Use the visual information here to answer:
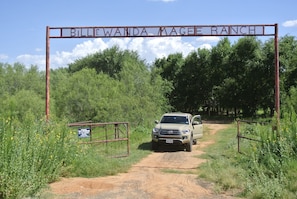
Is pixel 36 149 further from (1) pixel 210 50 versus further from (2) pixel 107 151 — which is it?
(1) pixel 210 50

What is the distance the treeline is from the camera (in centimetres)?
3234

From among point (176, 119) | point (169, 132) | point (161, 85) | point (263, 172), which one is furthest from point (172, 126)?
point (161, 85)

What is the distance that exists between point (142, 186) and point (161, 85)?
110ft

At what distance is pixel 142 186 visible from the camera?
31.8ft

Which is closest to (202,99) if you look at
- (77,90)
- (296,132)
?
(77,90)

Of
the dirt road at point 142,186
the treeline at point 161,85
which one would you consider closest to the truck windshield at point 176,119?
the dirt road at point 142,186

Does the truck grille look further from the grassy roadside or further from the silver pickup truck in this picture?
the grassy roadside

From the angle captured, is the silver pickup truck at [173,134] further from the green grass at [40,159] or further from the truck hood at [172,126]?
the green grass at [40,159]

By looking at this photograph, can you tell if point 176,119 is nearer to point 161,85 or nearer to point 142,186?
point 142,186

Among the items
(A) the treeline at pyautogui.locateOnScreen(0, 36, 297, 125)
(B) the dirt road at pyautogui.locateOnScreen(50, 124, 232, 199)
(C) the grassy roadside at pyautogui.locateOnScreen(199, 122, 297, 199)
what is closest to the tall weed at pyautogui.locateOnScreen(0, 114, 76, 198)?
(B) the dirt road at pyautogui.locateOnScreen(50, 124, 232, 199)

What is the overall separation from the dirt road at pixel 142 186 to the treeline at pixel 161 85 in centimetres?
1197

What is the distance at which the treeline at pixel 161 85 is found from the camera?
32344mm

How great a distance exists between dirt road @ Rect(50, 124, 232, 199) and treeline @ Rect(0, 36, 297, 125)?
12.0m

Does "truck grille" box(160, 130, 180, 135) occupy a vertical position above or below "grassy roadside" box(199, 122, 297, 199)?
above
